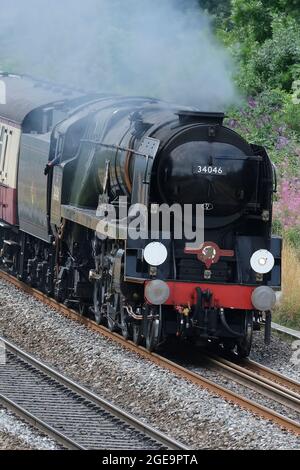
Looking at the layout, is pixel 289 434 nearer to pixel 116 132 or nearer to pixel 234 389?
pixel 234 389

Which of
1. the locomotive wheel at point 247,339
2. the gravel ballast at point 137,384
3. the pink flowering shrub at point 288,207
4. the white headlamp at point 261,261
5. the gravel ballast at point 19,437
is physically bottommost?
the gravel ballast at point 19,437

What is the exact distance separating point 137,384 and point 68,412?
1.36 metres

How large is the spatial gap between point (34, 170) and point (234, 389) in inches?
225

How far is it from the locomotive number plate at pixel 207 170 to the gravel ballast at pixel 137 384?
2.23 meters

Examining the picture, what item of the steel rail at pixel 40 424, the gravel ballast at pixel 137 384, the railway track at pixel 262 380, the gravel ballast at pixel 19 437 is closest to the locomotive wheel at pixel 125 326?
the gravel ballast at pixel 137 384

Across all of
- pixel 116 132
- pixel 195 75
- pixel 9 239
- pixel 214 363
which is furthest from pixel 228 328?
pixel 9 239

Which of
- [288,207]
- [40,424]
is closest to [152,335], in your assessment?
[40,424]

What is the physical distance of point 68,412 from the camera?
11109 mm

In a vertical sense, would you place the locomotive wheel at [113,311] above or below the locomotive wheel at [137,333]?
above

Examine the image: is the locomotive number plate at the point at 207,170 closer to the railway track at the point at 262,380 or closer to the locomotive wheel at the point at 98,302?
the railway track at the point at 262,380

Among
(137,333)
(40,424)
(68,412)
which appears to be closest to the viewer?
(40,424)

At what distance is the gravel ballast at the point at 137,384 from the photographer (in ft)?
34.0

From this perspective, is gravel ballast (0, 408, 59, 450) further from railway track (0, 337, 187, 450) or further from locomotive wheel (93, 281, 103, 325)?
locomotive wheel (93, 281, 103, 325)

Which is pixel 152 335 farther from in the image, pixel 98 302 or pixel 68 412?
pixel 68 412
